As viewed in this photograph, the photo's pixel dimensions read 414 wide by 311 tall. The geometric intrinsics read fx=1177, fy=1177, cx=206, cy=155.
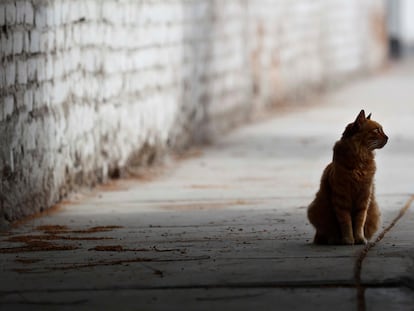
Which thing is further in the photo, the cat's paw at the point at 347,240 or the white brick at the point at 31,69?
the white brick at the point at 31,69

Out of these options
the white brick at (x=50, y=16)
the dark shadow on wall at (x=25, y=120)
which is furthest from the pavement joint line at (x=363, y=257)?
the white brick at (x=50, y=16)

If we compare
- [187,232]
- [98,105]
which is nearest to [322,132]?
[98,105]

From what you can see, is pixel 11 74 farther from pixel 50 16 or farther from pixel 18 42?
pixel 50 16

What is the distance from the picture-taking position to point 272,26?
17875 mm

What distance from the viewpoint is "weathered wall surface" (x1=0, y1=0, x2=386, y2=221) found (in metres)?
8.41

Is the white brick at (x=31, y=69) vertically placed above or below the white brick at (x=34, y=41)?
below

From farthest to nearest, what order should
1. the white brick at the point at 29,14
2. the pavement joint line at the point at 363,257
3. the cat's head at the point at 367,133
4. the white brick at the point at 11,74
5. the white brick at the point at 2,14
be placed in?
1. the white brick at the point at 29,14
2. the white brick at the point at 11,74
3. the white brick at the point at 2,14
4. the cat's head at the point at 367,133
5. the pavement joint line at the point at 363,257

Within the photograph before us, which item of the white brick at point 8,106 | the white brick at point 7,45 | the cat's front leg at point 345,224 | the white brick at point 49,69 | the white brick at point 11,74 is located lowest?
the cat's front leg at point 345,224

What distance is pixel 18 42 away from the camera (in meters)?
8.36

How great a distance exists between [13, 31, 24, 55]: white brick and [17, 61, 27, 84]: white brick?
0.09m

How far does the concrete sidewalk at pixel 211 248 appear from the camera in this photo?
5535 millimetres

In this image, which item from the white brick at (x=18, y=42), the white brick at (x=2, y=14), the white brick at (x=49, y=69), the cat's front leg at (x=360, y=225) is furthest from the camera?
the white brick at (x=49, y=69)

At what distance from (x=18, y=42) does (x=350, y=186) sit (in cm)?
289

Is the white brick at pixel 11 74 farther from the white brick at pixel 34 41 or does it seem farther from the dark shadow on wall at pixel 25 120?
the white brick at pixel 34 41
